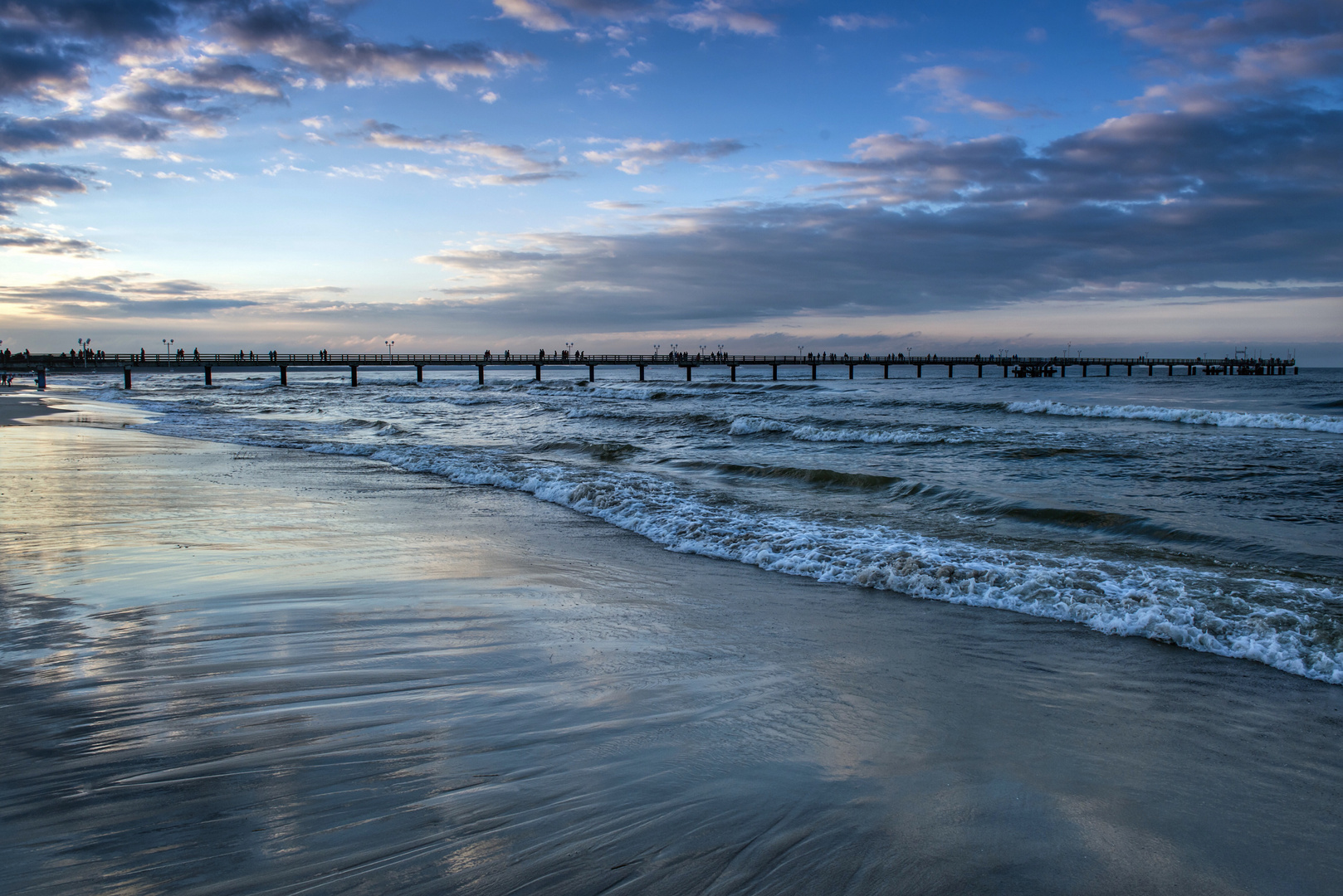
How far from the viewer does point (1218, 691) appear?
175 inches

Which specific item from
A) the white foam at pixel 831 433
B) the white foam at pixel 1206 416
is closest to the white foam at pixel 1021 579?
the white foam at pixel 831 433

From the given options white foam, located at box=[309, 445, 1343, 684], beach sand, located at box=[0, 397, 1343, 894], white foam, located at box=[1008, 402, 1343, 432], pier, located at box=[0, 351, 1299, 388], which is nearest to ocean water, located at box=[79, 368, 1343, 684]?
white foam, located at box=[309, 445, 1343, 684]

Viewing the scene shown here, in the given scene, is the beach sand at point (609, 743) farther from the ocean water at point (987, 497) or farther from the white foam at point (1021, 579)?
the ocean water at point (987, 497)

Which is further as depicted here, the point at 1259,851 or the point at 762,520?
the point at 762,520

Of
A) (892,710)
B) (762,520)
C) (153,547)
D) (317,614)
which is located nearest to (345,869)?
(892,710)

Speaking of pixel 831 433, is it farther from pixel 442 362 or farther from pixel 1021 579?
pixel 442 362

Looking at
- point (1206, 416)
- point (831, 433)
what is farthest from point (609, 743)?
point (1206, 416)

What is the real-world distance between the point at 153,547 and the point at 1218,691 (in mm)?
8496

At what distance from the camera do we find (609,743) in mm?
3428

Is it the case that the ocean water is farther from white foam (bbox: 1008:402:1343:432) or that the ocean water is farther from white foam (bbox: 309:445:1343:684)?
white foam (bbox: 1008:402:1343:432)

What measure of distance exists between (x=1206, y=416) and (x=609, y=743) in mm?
29548

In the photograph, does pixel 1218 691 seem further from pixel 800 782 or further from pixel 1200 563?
pixel 1200 563

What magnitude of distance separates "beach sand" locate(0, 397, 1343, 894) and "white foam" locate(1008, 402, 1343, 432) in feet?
81.0

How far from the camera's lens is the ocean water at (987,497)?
6180 millimetres
